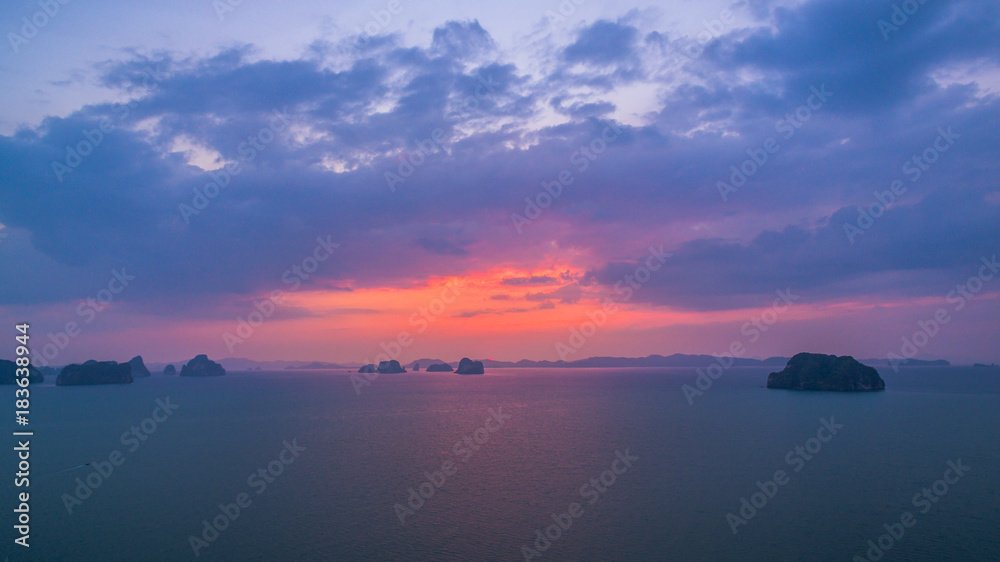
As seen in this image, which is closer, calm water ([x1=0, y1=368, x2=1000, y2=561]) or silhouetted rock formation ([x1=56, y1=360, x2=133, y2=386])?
calm water ([x1=0, y1=368, x2=1000, y2=561])

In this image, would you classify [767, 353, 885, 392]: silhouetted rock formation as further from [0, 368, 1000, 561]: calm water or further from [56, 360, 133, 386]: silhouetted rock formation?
[56, 360, 133, 386]: silhouetted rock formation

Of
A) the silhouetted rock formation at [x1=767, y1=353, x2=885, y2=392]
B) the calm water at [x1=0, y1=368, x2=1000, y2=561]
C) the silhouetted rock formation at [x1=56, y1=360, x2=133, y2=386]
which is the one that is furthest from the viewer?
the silhouetted rock formation at [x1=56, y1=360, x2=133, y2=386]

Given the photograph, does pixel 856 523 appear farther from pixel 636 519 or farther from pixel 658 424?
pixel 658 424

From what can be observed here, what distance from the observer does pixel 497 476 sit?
42906 mm

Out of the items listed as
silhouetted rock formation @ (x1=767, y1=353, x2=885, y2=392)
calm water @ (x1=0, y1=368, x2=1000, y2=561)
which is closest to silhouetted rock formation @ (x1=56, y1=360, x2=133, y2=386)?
calm water @ (x1=0, y1=368, x2=1000, y2=561)

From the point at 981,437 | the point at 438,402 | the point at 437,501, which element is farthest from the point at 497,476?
the point at 438,402

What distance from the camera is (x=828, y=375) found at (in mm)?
131500

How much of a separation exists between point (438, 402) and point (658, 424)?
183 feet

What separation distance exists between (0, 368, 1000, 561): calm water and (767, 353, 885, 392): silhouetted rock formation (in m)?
59.6

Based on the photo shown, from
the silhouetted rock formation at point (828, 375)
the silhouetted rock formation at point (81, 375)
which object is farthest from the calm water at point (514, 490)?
the silhouetted rock formation at point (81, 375)

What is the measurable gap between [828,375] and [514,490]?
12764cm

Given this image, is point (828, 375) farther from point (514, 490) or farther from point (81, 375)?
point (81, 375)

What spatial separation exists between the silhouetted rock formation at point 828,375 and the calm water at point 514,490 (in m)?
59.6

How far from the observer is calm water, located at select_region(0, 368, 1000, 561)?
27625 mm
